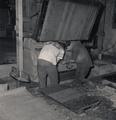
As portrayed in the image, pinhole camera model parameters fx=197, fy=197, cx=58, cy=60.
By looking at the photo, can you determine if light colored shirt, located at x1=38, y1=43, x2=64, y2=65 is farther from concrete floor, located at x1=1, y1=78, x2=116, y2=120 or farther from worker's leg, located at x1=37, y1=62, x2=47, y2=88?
concrete floor, located at x1=1, y1=78, x2=116, y2=120

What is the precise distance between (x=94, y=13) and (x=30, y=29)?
4.36 ft

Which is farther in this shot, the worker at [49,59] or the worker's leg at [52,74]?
the worker's leg at [52,74]

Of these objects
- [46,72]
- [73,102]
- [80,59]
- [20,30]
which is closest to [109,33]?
[80,59]

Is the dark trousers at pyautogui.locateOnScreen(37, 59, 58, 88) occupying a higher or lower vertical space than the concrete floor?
higher

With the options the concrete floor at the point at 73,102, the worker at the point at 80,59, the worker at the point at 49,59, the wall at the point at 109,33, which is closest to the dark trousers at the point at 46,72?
the worker at the point at 49,59

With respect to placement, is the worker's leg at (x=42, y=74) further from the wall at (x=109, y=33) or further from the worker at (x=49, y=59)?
the wall at (x=109, y=33)

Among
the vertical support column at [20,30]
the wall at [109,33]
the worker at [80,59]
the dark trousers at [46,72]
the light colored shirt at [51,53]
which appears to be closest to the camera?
the light colored shirt at [51,53]

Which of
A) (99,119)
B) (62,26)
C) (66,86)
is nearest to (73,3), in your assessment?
(62,26)

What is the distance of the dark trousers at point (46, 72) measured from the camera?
3051 millimetres

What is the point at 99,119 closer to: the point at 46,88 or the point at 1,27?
the point at 46,88

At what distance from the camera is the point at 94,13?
398 centimetres

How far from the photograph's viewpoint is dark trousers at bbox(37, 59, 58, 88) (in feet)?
10.0

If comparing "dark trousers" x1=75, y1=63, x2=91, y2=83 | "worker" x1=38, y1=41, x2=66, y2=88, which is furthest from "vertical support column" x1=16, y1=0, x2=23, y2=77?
"dark trousers" x1=75, y1=63, x2=91, y2=83

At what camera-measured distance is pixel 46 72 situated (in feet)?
10.3
